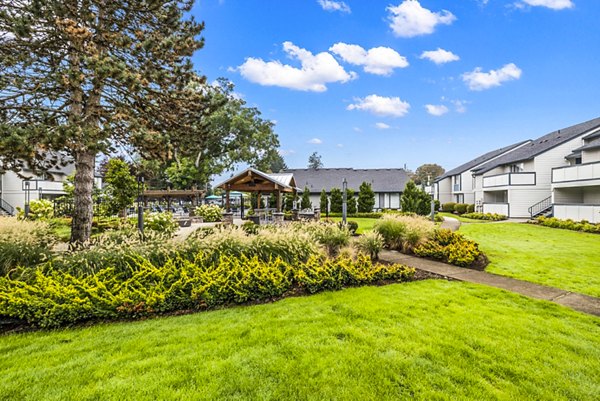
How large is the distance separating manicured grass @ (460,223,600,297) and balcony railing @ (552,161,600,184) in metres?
7.32

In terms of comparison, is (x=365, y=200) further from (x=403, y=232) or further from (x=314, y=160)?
(x=314, y=160)

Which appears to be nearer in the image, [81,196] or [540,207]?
[81,196]

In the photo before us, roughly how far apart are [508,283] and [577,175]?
18.1m

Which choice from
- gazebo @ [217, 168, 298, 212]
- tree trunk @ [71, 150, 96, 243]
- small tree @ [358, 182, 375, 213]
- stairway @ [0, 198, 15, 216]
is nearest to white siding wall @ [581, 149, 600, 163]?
small tree @ [358, 182, 375, 213]

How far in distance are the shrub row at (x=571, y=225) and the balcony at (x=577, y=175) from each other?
2.94 meters

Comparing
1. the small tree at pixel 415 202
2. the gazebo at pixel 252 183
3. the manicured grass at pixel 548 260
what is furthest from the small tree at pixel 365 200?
the manicured grass at pixel 548 260

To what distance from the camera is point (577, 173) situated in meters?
17.5

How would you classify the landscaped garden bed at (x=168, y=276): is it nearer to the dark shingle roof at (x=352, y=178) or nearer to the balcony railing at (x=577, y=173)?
the balcony railing at (x=577, y=173)

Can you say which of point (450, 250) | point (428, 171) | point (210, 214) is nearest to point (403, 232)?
point (450, 250)

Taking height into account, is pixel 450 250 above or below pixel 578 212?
below

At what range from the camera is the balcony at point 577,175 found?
16203 millimetres

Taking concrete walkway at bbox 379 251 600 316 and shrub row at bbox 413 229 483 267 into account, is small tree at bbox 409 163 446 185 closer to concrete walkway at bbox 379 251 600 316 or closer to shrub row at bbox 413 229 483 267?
shrub row at bbox 413 229 483 267

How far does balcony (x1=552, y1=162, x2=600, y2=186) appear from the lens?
16203mm

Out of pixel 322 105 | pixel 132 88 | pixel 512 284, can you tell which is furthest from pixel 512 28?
pixel 132 88
